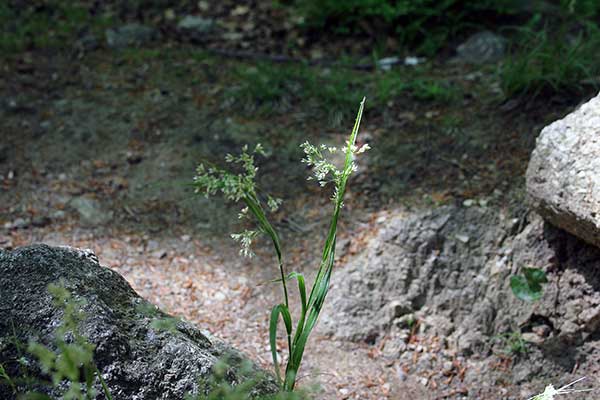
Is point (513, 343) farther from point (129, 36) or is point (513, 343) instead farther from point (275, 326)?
point (129, 36)

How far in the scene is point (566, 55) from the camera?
3135 millimetres

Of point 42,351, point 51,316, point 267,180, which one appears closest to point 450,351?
point 267,180

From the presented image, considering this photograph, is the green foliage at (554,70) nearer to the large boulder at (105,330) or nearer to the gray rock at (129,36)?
the large boulder at (105,330)

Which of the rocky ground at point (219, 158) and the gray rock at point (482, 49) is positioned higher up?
the gray rock at point (482, 49)

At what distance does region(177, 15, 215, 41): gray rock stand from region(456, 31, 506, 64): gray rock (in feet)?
5.54

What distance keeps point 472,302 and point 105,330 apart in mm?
1546

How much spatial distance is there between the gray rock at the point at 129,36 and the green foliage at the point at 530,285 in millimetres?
2946

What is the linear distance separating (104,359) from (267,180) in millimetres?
1727

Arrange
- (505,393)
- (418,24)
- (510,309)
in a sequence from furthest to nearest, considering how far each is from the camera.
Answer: (418,24) < (510,309) < (505,393)

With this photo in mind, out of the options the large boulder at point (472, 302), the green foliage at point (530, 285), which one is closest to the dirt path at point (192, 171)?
the large boulder at point (472, 302)

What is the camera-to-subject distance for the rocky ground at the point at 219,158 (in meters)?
2.54

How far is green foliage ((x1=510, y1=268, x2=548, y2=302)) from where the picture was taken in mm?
2518

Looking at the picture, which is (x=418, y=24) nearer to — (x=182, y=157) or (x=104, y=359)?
(x=182, y=157)

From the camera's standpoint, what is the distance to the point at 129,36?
14.2 ft
